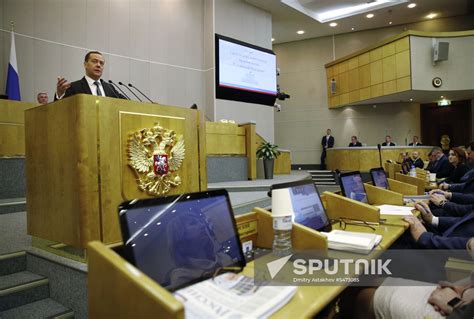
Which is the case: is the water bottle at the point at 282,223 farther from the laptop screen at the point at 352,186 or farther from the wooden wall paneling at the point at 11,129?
the wooden wall paneling at the point at 11,129

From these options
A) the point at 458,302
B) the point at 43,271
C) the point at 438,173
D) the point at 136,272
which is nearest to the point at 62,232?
the point at 43,271

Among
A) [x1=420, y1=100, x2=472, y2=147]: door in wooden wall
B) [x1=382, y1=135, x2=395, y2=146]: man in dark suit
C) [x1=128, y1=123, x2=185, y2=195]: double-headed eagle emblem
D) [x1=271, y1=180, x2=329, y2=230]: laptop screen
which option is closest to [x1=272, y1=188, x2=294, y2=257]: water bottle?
[x1=271, y1=180, x2=329, y2=230]: laptop screen

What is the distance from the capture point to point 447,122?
11820mm

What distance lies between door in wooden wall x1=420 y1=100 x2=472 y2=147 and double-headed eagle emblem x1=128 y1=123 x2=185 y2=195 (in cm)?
1192

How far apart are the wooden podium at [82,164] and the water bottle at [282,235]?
2.83 ft

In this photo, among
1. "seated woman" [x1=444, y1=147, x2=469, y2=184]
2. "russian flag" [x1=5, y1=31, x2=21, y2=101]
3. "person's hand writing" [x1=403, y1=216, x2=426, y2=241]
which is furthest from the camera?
"seated woman" [x1=444, y1=147, x2=469, y2=184]

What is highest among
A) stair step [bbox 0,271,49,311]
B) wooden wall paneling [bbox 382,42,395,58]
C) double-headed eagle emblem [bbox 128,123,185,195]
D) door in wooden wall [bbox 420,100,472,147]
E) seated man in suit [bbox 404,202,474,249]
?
wooden wall paneling [bbox 382,42,395,58]

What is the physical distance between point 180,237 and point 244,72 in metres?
5.72

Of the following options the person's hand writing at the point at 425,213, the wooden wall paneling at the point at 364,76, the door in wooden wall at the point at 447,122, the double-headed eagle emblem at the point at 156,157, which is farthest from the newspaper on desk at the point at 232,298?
the door in wooden wall at the point at 447,122

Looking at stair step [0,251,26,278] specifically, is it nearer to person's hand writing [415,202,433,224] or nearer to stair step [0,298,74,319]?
stair step [0,298,74,319]

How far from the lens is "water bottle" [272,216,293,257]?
134 centimetres

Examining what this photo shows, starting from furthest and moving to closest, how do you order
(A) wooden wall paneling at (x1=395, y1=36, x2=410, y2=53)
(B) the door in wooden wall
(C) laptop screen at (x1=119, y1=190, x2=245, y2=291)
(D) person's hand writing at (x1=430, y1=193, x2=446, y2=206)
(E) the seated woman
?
(B) the door in wooden wall < (A) wooden wall paneling at (x1=395, y1=36, x2=410, y2=53) < (E) the seated woman < (D) person's hand writing at (x1=430, y1=193, x2=446, y2=206) < (C) laptop screen at (x1=119, y1=190, x2=245, y2=291)

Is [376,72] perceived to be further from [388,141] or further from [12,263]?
[12,263]

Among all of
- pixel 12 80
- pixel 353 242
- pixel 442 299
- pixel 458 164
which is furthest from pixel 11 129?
pixel 458 164
